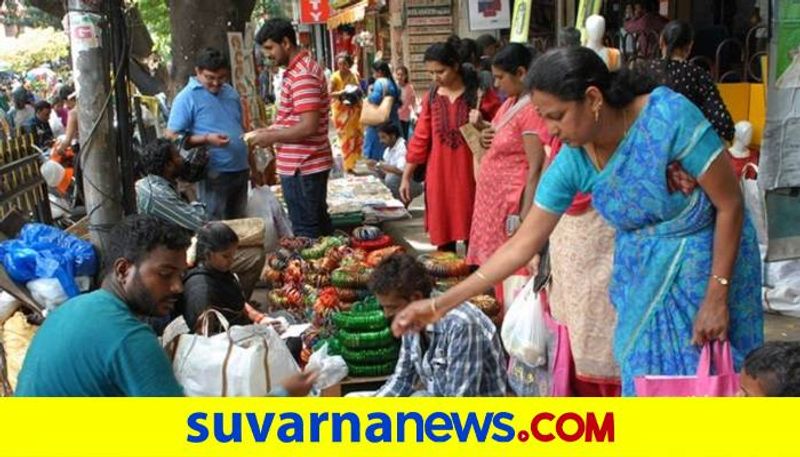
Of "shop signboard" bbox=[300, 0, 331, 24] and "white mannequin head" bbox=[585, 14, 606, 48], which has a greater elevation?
"shop signboard" bbox=[300, 0, 331, 24]

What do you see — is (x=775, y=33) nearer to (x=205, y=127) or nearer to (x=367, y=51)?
(x=205, y=127)

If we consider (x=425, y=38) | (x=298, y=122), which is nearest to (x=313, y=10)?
(x=425, y=38)

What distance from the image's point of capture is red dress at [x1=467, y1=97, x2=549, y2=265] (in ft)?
13.9

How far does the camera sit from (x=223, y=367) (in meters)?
3.12

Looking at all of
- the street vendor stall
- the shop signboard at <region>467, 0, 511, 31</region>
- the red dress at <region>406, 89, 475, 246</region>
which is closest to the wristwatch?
the red dress at <region>406, 89, 475, 246</region>

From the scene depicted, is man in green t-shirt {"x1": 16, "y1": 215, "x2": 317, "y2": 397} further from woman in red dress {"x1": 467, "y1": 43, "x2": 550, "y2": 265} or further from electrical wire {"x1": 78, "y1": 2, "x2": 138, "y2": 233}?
woman in red dress {"x1": 467, "y1": 43, "x2": 550, "y2": 265}

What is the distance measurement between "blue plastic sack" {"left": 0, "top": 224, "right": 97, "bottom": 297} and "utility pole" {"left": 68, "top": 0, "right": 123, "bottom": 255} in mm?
107

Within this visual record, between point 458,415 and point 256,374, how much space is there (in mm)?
1144

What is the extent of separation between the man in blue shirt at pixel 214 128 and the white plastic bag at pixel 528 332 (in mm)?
3132

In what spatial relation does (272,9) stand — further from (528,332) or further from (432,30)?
(528,332)

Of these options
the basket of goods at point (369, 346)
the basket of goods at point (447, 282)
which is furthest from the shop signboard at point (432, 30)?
the basket of goods at point (369, 346)

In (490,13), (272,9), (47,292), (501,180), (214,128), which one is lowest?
(47,292)

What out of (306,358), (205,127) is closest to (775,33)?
(306,358)

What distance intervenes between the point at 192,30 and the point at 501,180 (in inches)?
180
